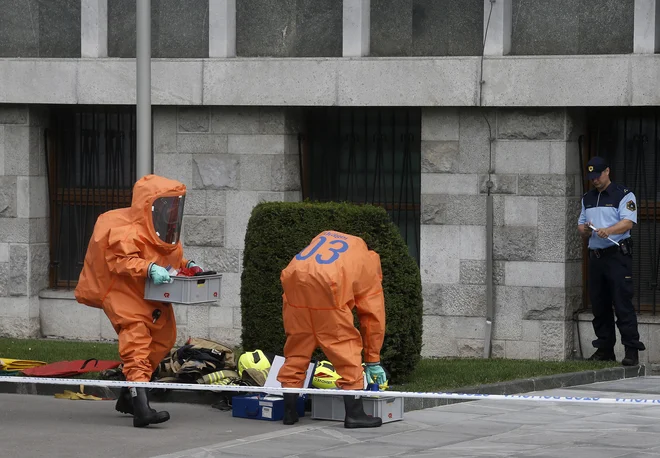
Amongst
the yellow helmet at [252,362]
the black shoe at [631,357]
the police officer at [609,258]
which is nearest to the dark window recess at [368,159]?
the police officer at [609,258]

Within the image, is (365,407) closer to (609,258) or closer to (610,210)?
(609,258)

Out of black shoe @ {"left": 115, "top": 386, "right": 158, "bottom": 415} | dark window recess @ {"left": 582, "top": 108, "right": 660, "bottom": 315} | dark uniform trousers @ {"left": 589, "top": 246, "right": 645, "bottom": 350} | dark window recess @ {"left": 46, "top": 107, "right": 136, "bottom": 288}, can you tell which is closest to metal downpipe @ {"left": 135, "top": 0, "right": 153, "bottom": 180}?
black shoe @ {"left": 115, "top": 386, "right": 158, "bottom": 415}

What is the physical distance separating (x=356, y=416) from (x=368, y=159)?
212 inches

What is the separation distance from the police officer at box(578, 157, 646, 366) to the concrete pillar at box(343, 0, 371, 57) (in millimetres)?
2720

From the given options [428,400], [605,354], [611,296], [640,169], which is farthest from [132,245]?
[640,169]

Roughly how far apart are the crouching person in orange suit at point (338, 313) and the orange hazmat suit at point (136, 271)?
998mm

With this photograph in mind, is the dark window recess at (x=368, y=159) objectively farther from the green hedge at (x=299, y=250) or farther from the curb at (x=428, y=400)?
the curb at (x=428, y=400)

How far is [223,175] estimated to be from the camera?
48.7ft

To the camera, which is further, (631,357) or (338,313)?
(631,357)

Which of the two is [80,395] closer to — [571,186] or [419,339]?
[419,339]

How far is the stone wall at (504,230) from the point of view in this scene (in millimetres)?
13703

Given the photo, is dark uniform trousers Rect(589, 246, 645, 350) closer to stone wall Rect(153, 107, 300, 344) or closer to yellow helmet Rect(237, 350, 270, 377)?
stone wall Rect(153, 107, 300, 344)

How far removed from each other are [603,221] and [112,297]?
16.5 ft

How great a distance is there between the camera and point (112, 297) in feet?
33.3
